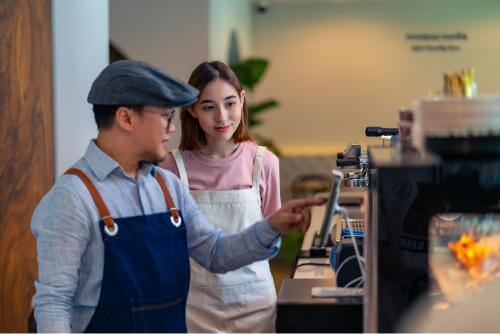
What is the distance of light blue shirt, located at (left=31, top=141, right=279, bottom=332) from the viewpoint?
7.11 ft

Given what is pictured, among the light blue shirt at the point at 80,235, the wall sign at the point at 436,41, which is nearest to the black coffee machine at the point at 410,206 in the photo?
the light blue shirt at the point at 80,235

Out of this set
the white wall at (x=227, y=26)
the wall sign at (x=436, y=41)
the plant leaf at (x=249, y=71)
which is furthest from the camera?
the wall sign at (x=436, y=41)

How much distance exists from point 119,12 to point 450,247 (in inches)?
232

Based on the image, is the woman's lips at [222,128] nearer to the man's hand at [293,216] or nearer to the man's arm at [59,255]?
the man's hand at [293,216]

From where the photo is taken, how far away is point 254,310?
10.1 ft

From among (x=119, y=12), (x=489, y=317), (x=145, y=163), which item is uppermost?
(x=119, y=12)

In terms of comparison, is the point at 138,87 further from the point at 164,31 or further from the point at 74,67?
the point at 164,31

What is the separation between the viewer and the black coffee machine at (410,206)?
1926mm

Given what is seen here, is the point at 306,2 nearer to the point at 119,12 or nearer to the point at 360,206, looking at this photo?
the point at 119,12

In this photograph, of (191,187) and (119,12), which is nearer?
(191,187)

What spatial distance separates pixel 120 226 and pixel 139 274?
128mm

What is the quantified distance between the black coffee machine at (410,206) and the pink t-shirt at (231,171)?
1236mm

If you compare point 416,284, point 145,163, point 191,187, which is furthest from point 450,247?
point 191,187

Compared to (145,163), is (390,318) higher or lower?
lower
